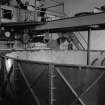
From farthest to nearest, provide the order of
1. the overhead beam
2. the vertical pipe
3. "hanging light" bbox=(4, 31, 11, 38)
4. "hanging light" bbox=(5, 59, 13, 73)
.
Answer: "hanging light" bbox=(4, 31, 11, 38) < the overhead beam < "hanging light" bbox=(5, 59, 13, 73) < the vertical pipe

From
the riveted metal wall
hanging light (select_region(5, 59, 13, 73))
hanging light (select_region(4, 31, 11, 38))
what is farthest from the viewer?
hanging light (select_region(4, 31, 11, 38))

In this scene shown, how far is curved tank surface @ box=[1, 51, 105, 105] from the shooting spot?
2340 millimetres

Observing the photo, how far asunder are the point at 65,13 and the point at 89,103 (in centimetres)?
1314

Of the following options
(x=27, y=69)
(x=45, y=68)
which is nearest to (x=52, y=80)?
(x=45, y=68)

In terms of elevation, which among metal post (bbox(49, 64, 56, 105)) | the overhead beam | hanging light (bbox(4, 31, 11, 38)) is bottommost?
metal post (bbox(49, 64, 56, 105))

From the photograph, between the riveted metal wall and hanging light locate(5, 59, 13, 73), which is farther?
hanging light locate(5, 59, 13, 73)

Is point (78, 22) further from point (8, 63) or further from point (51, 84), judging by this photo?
point (51, 84)

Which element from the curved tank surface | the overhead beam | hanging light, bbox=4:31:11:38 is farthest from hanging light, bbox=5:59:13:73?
hanging light, bbox=4:31:11:38

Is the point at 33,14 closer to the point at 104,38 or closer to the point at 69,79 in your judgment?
the point at 104,38

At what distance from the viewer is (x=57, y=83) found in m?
2.55

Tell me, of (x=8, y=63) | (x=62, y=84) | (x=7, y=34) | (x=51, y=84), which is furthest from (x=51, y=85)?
(x=7, y=34)

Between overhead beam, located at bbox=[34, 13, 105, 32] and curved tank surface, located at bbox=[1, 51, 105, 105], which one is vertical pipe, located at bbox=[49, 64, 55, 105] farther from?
overhead beam, located at bbox=[34, 13, 105, 32]

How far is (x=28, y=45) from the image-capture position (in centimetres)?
1102

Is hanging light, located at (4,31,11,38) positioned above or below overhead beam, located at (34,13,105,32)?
below
